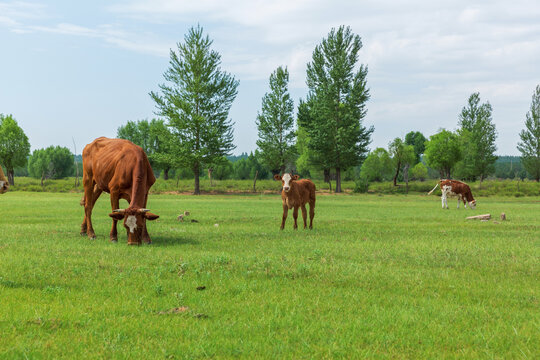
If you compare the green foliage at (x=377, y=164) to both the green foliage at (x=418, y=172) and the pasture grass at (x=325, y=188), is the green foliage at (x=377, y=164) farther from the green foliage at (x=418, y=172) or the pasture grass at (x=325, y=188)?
the pasture grass at (x=325, y=188)

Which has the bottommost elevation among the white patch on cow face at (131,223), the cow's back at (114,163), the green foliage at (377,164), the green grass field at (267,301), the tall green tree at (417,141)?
the green grass field at (267,301)

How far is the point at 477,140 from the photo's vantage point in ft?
315

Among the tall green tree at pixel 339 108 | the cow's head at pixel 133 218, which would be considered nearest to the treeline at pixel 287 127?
the tall green tree at pixel 339 108

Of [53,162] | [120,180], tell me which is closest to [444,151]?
[120,180]

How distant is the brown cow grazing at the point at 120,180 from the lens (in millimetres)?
A: 12391

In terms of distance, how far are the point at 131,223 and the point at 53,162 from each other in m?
118

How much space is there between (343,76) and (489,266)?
5904 centimetres

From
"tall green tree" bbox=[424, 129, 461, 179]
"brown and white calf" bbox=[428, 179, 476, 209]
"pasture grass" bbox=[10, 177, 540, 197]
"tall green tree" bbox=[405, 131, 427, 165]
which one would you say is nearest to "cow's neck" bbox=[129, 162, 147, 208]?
"brown and white calf" bbox=[428, 179, 476, 209]

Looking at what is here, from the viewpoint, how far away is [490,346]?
5184 millimetres

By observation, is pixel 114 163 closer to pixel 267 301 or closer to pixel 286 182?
pixel 286 182

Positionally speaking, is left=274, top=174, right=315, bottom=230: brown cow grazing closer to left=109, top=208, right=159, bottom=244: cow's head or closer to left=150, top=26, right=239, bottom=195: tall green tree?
left=109, top=208, right=159, bottom=244: cow's head

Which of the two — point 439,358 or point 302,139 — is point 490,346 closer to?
point 439,358

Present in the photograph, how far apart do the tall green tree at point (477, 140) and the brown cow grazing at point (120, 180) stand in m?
89.6

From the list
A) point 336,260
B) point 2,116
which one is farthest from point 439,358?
point 2,116
